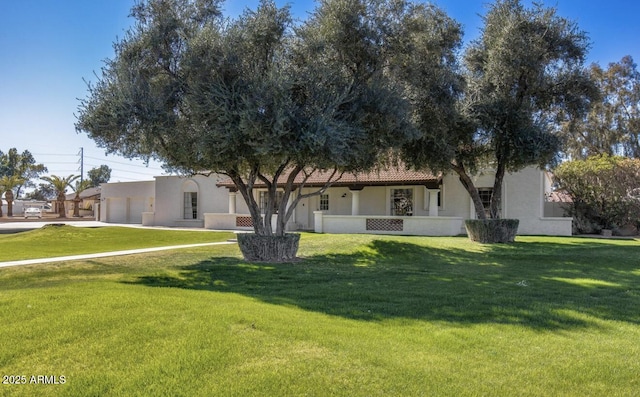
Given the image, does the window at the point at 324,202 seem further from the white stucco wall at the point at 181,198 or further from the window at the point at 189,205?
the window at the point at 189,205

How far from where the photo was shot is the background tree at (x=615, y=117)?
126ft

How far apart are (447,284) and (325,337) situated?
5.27 m

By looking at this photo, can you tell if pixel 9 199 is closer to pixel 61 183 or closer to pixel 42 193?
pixel 61 183

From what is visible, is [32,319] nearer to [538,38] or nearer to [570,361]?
[570,361]

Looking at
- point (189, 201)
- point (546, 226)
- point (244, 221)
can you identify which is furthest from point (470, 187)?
point (189, 201)

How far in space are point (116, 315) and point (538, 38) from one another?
1816cm

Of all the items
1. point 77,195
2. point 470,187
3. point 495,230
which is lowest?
point 495,230

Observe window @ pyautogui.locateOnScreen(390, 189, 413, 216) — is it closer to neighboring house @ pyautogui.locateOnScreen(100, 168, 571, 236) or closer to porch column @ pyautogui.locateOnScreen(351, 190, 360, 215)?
neighboring house @ pyautogui.locateOnScreen(100, 168, 571, 236)

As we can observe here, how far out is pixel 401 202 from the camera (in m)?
27.6

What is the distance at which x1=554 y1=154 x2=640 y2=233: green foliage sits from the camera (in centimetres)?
2566

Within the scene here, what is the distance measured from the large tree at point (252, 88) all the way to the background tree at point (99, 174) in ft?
297

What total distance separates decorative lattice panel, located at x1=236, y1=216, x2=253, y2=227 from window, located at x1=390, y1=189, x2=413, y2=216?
9.02 m

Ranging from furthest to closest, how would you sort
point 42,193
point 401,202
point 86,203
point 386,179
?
point 42,193 < point 86,203 < point 401,202 < point 386,179

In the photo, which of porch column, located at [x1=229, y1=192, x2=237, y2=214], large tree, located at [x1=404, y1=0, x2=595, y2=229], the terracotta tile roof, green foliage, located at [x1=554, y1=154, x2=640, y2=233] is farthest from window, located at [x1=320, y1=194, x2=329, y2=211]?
green foliage, located at [x1=554, y1=154, x2=640, y2=233]
